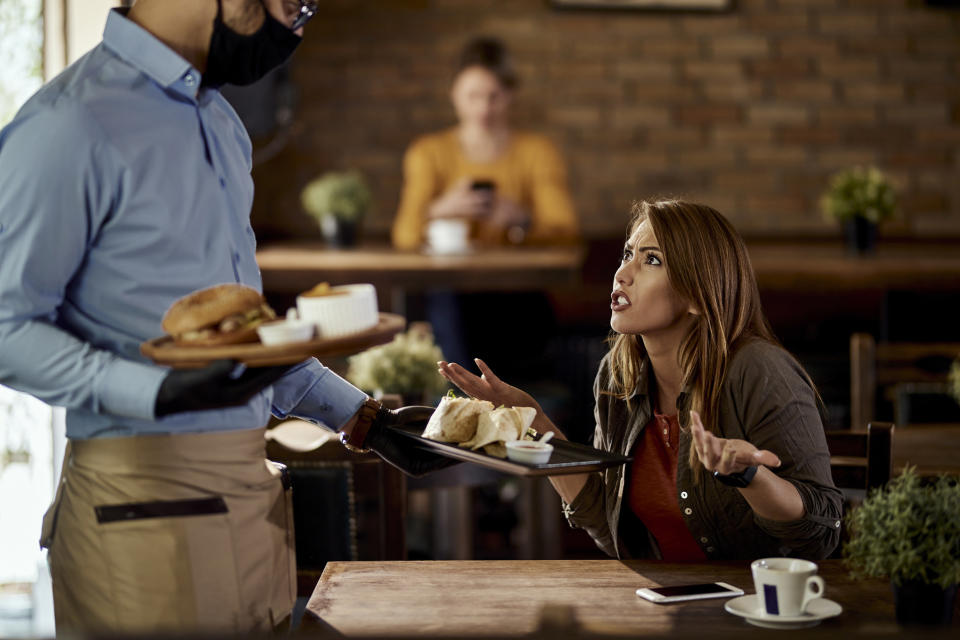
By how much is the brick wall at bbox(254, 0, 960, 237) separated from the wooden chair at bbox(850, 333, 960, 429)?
8.50 ft

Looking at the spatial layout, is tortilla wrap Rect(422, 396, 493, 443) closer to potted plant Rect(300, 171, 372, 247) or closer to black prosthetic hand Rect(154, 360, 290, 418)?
black prosthetic hand Rect(154, 360, 290, 418)

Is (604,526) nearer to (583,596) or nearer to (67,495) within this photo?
(583,596)

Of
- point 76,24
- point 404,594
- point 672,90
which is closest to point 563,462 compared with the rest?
point 404,594

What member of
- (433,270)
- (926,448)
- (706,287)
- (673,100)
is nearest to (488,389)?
(706,287)

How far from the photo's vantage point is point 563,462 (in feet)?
4.96

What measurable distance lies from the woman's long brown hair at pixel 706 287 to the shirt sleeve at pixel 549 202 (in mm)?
2748

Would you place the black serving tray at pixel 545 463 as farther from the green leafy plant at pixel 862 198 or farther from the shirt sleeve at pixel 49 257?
the green leafy plant at pixel 862 198

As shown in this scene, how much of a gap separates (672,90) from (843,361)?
1.80 meters

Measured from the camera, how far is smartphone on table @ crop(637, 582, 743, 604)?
5.03 feet

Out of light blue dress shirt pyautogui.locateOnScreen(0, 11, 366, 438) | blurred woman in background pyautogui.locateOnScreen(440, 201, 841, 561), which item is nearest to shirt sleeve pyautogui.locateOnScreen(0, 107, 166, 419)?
light blue dress shirt pyautogui.locateOnScreen(0, 11, 366, 438)

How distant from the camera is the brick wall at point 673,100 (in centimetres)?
573

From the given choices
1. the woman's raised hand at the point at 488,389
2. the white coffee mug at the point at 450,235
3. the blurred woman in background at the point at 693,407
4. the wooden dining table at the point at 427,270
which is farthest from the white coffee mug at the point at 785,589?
the white coffee mug at the point at 450,235

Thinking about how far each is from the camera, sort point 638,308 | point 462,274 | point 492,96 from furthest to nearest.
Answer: point 492,96, point 462,274, point 638,308

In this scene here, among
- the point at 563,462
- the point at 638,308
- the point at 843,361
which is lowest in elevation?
the point at 843,361
